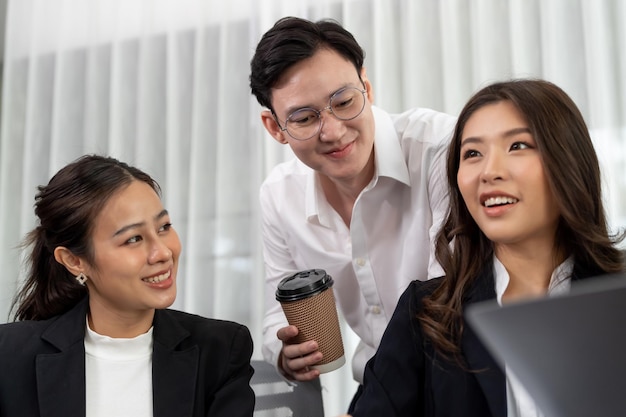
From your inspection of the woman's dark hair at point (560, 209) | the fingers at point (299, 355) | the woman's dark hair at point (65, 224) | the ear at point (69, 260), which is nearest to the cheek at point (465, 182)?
the woman's dark hair at point (560, 209)

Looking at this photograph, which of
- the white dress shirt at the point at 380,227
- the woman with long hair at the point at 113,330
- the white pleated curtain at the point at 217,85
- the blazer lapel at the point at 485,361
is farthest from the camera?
the white pleated curtain at the point at 217,85

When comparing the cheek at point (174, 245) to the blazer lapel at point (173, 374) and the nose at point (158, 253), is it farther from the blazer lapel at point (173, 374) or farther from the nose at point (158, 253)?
the blazer lapel at point (173, 374)

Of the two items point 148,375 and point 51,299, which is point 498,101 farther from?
point 51,299

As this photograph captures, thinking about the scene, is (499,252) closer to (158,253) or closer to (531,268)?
(531,268)

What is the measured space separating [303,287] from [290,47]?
1.79 feet

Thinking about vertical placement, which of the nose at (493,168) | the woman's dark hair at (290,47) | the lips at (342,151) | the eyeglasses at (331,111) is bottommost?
the nose at (493,168)

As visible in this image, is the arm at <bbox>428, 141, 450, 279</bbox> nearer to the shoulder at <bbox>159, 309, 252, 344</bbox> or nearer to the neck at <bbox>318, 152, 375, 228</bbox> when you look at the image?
the neck at <bbox>318, 152, 375, 228</bbox>

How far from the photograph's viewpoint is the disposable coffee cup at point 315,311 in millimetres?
1460

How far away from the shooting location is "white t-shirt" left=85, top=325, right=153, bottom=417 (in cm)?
146

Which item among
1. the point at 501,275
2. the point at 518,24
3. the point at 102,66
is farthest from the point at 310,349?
the point at 102,66

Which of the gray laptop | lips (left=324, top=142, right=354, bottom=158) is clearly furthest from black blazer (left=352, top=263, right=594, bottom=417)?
the gray laptop

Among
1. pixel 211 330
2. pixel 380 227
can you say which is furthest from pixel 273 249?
pixel 211 330

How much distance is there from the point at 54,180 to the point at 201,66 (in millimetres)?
1148

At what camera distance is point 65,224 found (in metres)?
1.54
